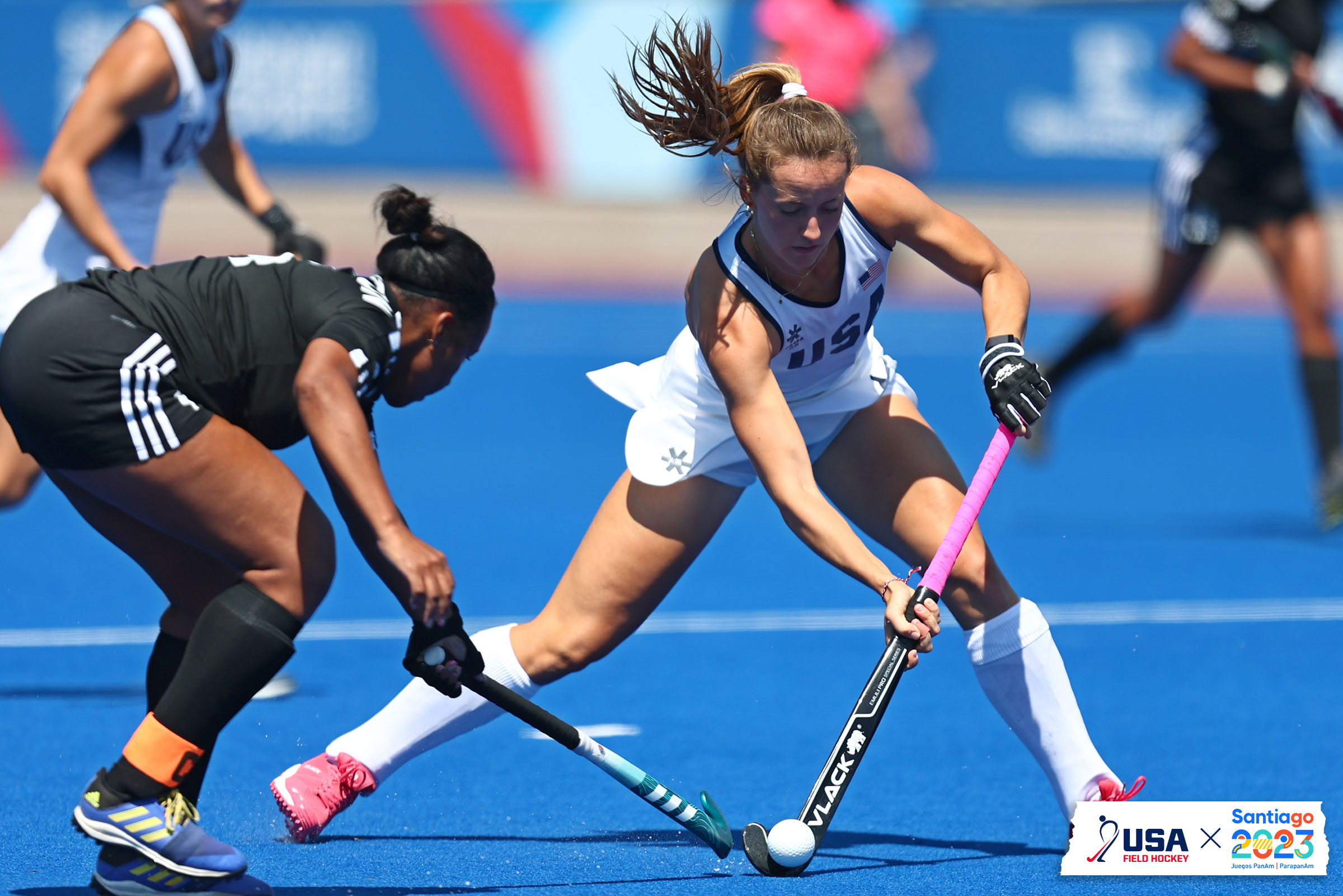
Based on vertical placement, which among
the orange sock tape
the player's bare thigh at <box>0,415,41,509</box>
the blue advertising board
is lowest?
the orange sock tape

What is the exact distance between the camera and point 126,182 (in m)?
5.11

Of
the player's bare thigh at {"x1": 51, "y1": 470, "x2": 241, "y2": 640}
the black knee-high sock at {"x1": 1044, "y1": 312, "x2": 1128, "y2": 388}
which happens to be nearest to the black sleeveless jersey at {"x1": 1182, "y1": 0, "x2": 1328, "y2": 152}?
the black knee-high sock at {"x1": 1044, "y1": 312, "x2": 1128, "y2": 388}

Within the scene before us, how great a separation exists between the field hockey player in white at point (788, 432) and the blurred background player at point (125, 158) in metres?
1.40

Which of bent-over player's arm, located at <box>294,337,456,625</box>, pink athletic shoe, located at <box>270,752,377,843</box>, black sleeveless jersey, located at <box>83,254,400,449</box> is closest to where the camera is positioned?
bent-over player's arm, located at <box>294,337,456,625</box>

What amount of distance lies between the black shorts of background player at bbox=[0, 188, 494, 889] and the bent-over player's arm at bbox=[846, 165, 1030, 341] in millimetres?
819

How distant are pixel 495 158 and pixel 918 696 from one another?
41.9 ft

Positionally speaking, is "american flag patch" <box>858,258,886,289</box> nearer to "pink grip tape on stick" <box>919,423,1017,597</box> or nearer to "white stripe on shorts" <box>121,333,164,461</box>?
"pink grip tape on stick" <box>919,423,1017,597</box>

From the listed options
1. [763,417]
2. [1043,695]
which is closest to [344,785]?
[763,417]

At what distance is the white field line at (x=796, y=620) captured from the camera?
5.83 metres

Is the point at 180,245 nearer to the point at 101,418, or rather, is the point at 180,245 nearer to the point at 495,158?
the point at 495,158

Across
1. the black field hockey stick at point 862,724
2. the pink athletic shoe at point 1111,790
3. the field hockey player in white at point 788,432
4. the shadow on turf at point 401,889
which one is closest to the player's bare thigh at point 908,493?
the field hockey player in white at point 788,432

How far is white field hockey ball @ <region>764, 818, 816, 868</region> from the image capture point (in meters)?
3.46

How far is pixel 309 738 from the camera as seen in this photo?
4.65 m

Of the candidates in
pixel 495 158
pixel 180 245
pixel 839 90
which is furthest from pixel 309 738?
pixel 495 158
